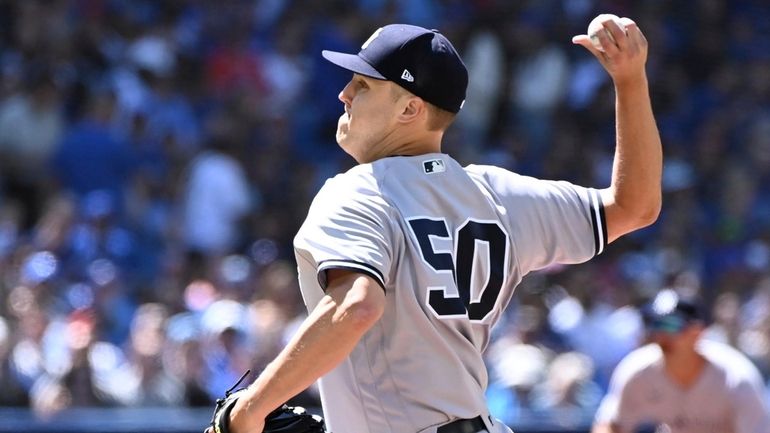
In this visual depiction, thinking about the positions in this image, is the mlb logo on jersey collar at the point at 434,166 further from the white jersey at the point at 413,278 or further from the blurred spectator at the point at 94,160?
the blurred spectator at the point at 94,160

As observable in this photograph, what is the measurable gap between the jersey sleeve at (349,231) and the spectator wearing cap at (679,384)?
3.11 metres

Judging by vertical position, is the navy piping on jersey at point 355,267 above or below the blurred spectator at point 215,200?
above

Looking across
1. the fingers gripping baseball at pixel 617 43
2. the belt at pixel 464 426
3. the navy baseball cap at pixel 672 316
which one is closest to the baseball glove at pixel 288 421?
the belt at pixel 464 426

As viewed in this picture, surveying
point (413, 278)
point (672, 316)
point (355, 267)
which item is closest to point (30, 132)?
point (672, 316)

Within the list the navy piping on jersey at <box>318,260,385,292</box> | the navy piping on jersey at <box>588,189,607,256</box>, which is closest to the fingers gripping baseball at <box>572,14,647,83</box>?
the navy piping on jersey at <box>588,189,607,256</box>

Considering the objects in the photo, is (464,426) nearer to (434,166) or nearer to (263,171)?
(434,166)

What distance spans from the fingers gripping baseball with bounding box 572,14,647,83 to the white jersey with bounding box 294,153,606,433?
42 cm

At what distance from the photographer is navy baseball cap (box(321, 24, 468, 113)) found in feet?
9.78

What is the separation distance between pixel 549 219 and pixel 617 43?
421 mm

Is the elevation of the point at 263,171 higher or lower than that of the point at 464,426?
lower

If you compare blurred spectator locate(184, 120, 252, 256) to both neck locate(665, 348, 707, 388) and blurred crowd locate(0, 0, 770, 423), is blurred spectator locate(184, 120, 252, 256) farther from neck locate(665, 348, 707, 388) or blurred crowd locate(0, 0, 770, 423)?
neck locate(665, 348, 707, 388)

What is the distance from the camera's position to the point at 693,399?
5.70 metres

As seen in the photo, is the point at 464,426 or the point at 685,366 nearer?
the point at 464,426

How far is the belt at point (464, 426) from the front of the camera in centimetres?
287
